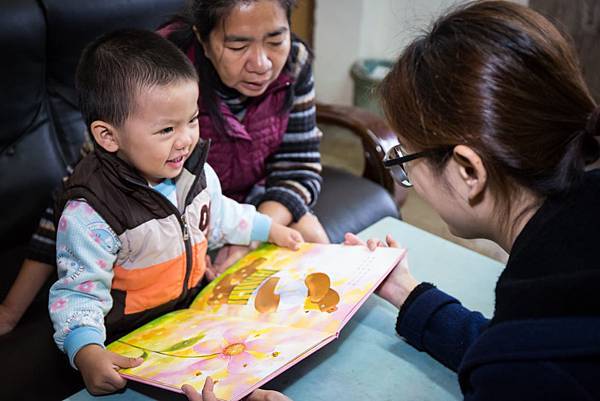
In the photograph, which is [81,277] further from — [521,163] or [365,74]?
[365,74]

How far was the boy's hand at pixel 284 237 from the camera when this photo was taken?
4.17 ft

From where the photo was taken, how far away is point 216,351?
Result: 0.96 meters

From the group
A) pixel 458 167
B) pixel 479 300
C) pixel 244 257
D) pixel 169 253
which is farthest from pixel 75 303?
pixel 479 300

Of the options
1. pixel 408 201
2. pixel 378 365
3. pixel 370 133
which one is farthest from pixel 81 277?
pixel 408 201

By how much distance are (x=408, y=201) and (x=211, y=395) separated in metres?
2.25

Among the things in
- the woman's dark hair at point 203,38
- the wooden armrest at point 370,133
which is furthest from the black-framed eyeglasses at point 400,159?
the wooden armrest at point 370,133

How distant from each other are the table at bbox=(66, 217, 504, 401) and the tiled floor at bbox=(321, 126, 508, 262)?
3.41ft

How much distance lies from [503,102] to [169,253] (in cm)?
60

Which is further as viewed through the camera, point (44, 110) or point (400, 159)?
point (44, 110)

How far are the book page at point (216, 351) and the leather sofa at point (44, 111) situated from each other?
44 centimetres

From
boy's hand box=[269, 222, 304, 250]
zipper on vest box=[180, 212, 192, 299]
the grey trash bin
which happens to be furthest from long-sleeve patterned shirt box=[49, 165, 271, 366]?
the grey trash bin

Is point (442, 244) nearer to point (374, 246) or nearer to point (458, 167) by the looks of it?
point (374, 246)

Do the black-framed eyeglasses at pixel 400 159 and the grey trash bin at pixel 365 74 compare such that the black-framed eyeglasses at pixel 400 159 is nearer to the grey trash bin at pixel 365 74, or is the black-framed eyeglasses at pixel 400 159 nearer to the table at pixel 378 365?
the table at pixel 378 365

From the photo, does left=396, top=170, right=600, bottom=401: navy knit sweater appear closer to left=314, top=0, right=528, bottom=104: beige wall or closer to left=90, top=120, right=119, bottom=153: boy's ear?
left=90, top=120, right=119, bottom=153: boy's ear
